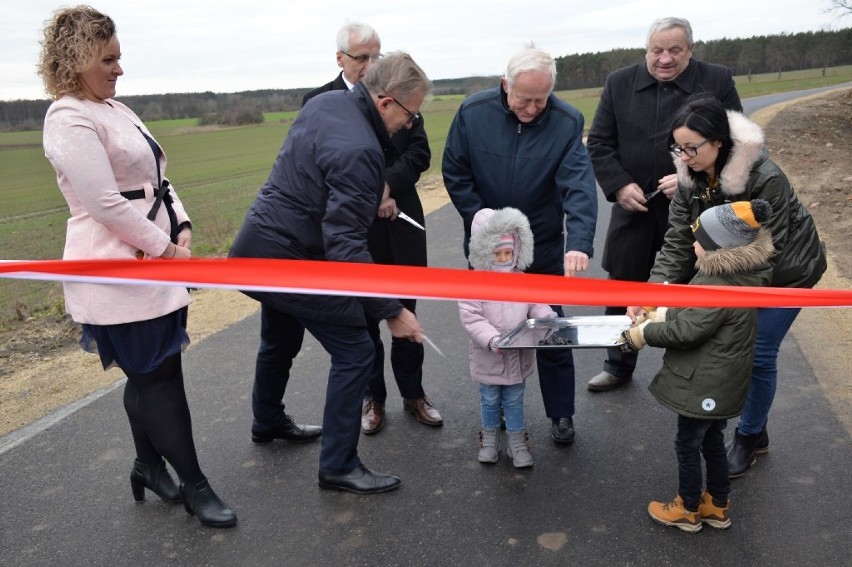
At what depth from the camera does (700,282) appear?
2.92 m

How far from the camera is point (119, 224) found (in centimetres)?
286

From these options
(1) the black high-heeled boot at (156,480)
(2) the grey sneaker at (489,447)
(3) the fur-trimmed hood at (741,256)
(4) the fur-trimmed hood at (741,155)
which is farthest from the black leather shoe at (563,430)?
(1) the black high-heeled boot at (156,480)

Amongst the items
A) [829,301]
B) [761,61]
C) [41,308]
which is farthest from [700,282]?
[761,61]

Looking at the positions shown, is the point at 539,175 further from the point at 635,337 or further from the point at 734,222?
the point at 734,222

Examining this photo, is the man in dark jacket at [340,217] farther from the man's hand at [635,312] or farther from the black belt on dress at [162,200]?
the man's hand at [635,312]

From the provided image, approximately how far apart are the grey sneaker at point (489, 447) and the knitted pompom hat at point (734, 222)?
1505 mm

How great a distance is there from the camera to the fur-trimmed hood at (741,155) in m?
2.94

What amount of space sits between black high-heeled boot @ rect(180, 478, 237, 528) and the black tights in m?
0.04

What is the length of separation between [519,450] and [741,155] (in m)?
1.70

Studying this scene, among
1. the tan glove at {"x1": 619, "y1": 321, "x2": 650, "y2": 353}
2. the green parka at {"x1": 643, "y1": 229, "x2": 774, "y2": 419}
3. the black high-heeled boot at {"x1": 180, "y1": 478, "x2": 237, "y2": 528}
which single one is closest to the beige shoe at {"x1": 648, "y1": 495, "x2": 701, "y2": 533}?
the green parka at {"x1": 643, "y1": 229, "x2": 774, "y2": 419}

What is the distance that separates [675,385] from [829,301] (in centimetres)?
64

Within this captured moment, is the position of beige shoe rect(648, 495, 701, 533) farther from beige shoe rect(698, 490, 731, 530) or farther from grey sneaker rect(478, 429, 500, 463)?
grey sneaker rect(478, 429, 500, 463)

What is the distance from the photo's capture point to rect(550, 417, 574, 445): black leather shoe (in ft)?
12.8

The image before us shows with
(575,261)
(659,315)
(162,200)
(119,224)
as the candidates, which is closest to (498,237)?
(575,261)
